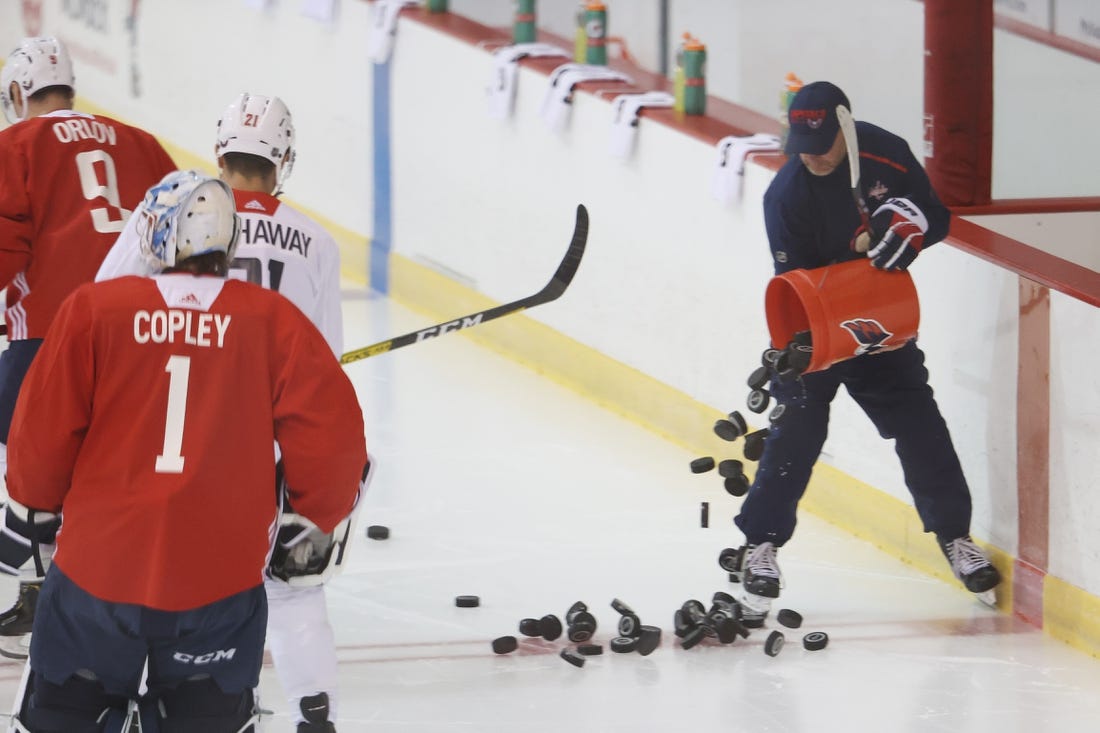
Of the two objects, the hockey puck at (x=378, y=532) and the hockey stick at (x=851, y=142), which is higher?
the hockey stick at (x=851, y=142)

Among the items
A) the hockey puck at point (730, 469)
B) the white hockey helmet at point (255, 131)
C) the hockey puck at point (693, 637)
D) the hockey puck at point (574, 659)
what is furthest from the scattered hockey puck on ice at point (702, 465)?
the white hockey helmet at point (255, 131)

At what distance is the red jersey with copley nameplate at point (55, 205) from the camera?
13.7 feet

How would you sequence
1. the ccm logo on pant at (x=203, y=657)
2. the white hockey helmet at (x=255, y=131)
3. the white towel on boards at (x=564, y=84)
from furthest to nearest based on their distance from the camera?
the white towel on boards at (x=564, y=84) → the white hockey helmet at (x=255, y=131) → the ccm logo on pant at (x=203, y=657)

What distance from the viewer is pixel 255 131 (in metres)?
3.81

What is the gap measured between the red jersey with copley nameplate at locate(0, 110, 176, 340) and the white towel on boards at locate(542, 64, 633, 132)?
2.79m

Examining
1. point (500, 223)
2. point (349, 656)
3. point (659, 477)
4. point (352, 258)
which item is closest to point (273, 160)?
point (349, 656)

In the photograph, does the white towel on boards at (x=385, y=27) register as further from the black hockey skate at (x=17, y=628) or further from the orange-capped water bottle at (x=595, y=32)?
the black hockey skate at (x=17, y=628)

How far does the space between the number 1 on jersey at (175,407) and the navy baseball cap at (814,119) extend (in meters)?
2.02

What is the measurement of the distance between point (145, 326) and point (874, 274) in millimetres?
2219

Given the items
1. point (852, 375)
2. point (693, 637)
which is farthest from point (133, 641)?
point (852, 375)

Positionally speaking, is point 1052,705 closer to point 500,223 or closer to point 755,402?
point 755,402

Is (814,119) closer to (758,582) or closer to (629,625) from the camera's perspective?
(758,582)

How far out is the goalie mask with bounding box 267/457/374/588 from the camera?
316 cm

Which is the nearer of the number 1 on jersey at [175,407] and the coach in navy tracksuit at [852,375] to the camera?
the number 1 on jersey at [175,407]
